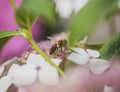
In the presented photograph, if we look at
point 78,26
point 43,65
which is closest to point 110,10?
point 78,26

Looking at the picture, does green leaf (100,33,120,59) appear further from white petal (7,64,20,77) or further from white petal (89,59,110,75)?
white petal (7,64,20,77)

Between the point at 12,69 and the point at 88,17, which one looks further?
the point at 12,69

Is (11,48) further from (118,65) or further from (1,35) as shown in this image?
(118,65)

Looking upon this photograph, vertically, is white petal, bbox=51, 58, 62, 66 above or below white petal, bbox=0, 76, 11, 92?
above

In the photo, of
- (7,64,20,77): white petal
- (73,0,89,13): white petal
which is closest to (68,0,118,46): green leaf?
(73,0,89,13): white petal

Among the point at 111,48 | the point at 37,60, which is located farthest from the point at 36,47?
the point at 111,48

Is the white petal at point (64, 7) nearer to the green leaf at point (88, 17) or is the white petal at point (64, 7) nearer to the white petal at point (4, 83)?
the green leaf at point (88, 17)

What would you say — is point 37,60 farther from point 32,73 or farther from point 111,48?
point 111,48
